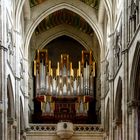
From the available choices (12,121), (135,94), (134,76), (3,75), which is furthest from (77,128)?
(134,76)

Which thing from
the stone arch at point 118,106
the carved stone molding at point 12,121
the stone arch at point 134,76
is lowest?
the carved stone molding at point 12,121

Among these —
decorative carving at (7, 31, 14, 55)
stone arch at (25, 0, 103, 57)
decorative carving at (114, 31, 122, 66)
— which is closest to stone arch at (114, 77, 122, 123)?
decorative carving at (114, 31, 122, 66)

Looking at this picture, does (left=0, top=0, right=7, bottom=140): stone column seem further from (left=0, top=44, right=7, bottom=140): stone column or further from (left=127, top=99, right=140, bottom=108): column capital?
(left=127, top=99, right=140, bottom=108): column capital

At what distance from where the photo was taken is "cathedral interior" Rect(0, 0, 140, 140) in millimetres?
27984

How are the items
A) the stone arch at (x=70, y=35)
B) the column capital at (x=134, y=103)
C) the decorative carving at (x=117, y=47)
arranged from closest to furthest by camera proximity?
the column capital at (x=134, y=103) → the decorative carving at (x=117, y=47) → the stone arch at (x=70, y=35)

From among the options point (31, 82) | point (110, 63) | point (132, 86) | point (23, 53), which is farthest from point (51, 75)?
point (132, 86)

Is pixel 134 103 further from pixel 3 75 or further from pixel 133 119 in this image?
pixel 3 75

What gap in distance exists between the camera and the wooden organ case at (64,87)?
42.3 m

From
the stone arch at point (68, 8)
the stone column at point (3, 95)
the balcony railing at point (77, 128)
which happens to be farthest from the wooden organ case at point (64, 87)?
the stone column at point (3, 95)

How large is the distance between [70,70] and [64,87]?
1.36m

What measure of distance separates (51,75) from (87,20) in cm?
563

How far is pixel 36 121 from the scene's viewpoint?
139 ft

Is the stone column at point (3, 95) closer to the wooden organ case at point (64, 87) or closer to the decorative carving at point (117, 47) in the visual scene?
the decorative carving at point (117, 47)

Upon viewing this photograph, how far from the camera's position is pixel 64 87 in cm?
4294
